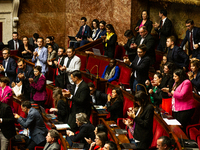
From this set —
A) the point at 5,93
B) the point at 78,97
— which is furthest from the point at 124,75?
the point at 5,93

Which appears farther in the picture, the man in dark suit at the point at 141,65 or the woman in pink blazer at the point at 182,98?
the man in dark suit at the point at 141,65

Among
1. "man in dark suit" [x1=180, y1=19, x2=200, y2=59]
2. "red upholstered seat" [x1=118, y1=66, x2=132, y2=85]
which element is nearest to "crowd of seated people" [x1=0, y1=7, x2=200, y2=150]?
"man in dark suit" [x1=180, y1=19, x2=200, y2=59]

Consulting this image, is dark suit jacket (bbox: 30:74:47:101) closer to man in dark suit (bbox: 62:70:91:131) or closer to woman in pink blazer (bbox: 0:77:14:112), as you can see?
woman in pink blazer (bbox: 0:77:14:112)

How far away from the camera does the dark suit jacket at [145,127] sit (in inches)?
137

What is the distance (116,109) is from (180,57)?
4.63 feet

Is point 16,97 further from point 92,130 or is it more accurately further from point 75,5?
point 75,5

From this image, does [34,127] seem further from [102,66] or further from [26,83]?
[102,66]

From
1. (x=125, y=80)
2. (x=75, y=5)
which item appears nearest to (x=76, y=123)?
(x=125, y=80)

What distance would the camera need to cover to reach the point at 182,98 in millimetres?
3803

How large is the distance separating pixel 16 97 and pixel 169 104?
2.56 meters

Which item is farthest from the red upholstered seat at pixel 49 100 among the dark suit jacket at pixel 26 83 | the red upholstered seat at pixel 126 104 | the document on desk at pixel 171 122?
the document on desk at pixel 171 122

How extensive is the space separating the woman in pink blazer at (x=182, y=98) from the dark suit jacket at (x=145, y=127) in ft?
1.63

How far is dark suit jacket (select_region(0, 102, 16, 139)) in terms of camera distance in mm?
4012

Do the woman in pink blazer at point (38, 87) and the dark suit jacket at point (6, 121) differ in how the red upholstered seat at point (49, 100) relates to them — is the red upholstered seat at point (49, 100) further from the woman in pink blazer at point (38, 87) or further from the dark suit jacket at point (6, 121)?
the dark suit jacket at point (6, 121)
